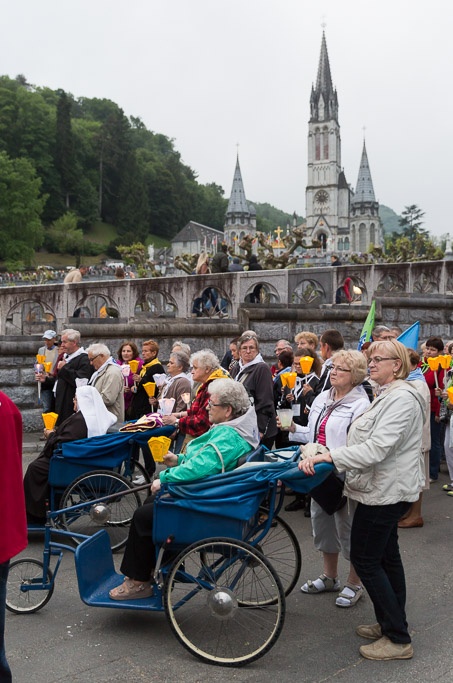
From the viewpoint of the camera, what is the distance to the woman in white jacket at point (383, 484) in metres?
4.32

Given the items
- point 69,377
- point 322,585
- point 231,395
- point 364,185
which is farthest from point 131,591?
point 364,185

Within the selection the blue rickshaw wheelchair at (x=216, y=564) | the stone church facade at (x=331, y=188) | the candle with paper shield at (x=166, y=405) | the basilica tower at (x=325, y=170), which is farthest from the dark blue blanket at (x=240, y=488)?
the basilica tower at (x=325, y=170)

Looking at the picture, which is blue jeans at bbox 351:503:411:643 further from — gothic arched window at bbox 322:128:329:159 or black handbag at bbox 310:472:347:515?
gothic arched window at bbox 322:128:329:159

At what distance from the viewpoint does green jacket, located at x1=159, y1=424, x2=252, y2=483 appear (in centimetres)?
455

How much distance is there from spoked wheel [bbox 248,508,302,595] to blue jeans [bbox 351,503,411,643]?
2.71 feet

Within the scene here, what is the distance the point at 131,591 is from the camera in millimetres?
4695

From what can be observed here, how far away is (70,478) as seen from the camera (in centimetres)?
656

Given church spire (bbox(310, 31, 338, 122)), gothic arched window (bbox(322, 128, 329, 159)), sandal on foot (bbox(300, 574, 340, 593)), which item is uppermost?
church spire (bbox(310, 31, 338, 122))

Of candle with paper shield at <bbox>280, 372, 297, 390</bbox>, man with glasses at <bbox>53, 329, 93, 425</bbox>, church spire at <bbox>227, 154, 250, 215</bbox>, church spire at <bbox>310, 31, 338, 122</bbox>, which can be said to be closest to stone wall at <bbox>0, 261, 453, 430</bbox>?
man with glasses at <bbox>53, 329, 93, 425</bbox>

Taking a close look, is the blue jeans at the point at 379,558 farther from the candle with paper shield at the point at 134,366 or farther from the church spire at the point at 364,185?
the church spire at the point at 364,185

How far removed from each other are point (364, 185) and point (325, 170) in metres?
9.09

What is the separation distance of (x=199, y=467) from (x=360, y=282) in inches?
465

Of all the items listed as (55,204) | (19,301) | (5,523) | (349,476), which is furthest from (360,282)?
(55,204)

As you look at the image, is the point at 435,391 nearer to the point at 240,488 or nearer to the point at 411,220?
the point at 240,488
